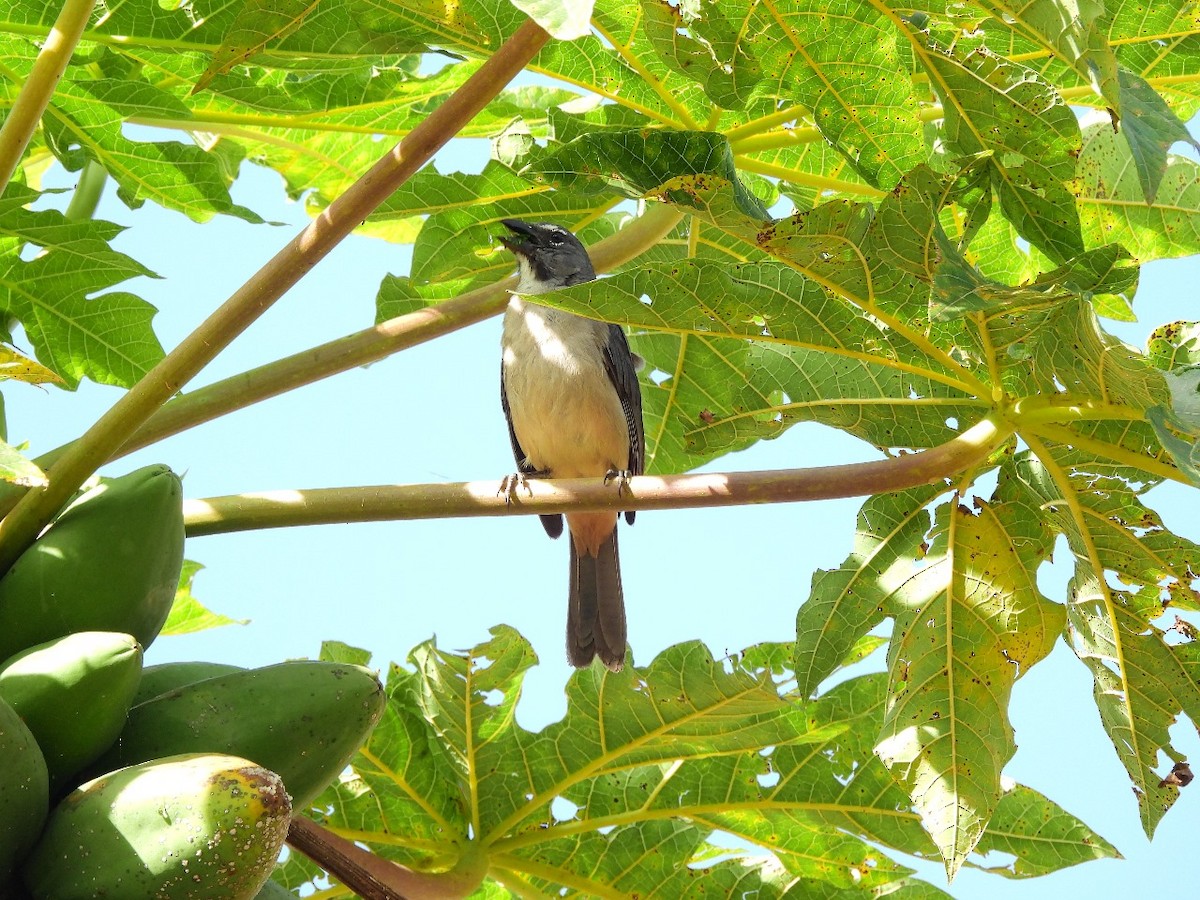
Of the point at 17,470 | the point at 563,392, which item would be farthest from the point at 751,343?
the point at 563,392

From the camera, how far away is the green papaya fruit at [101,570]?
5.25 ft

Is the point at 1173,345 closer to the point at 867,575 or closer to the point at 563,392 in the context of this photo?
the point at 867,575

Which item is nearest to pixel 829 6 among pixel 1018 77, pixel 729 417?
pixel 1018 77

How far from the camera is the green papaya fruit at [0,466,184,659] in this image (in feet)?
5.25

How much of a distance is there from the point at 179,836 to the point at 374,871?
1098mm

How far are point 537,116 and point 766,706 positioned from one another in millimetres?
1736

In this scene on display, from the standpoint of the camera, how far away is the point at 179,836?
1253mm

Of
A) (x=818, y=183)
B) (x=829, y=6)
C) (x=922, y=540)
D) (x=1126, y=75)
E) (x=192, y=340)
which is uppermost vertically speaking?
(x=818, y=183)

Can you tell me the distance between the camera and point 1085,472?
9.27 ft

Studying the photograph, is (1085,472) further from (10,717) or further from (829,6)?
(10,717)

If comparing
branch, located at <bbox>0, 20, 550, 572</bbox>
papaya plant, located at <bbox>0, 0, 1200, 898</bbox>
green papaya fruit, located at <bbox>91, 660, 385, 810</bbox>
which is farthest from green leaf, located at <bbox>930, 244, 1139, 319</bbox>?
green papaya fruit, located at <bbox>91, 660, 385, 810</bbox>

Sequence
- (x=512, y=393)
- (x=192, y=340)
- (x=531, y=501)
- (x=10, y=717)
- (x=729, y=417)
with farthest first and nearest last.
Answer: (x=512, y=393), (x=729, y=417), (x=531, y=501), (x=192, y=340), (x=10, y=717)

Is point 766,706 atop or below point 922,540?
below

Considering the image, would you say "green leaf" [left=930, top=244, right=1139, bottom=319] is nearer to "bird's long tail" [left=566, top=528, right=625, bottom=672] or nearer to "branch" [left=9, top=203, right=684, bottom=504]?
"branch" [left=9, top=203, right=684, bottom=504]
